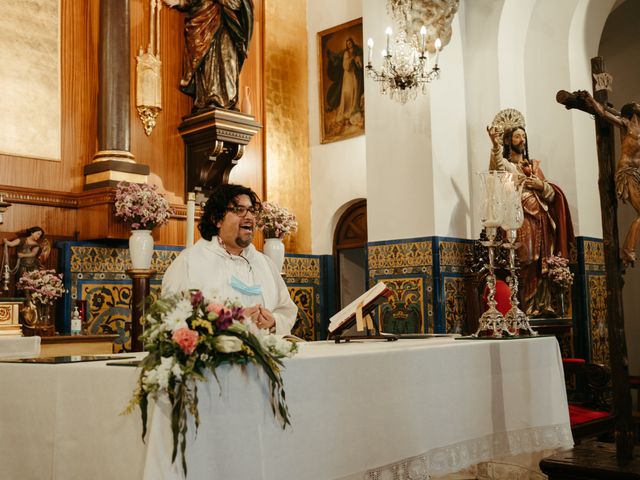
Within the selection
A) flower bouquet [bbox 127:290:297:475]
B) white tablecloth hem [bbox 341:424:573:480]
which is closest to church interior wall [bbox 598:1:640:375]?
white tablecloth hem [bbox 341:424:573:480]

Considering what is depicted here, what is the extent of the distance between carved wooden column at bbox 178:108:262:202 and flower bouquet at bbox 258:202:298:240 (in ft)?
1.96

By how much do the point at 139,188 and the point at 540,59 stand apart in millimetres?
4642

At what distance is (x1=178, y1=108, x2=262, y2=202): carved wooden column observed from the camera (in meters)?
8.44

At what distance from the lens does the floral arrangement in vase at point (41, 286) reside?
262 inches

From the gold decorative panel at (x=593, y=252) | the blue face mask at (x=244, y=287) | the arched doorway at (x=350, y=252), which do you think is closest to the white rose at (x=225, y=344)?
the blue face mask at (x=244, y=287)

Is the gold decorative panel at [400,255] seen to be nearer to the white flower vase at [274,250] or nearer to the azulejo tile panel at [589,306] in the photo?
the white flower vase at [274,250]

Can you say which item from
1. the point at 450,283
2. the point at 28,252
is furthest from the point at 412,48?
the point at 28,252

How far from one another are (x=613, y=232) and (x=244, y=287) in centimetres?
206

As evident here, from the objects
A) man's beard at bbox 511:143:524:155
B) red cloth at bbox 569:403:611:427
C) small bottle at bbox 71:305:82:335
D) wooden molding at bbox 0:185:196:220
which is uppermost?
man's beard at bbox 511:143:524:155

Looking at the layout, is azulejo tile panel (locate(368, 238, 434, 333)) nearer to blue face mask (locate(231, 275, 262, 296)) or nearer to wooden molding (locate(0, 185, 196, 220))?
wooden molding (locate(0, 185, 196, 220))

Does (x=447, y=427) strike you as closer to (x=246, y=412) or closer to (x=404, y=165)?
(x=246, y=412)

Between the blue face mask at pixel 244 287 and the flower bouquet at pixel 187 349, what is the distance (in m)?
1.35

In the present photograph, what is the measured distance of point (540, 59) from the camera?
8.87m

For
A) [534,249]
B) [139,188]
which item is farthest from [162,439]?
[534,249]
